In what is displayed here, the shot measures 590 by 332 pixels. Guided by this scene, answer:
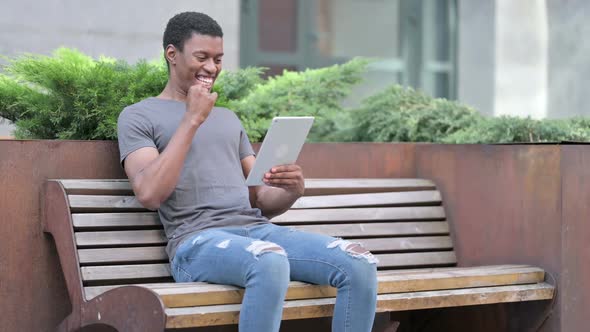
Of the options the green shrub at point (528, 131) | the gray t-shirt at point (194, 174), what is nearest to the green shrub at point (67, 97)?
the gray t-shirt at point (194, 174)

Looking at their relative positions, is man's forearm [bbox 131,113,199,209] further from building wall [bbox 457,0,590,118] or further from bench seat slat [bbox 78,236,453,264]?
building wall [bbox 457,0,590,118]

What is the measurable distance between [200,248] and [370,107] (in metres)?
2.46

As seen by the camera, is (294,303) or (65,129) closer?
(294,303)

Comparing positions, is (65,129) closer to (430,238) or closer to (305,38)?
(430,238)

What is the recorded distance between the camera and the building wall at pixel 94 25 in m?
7.55

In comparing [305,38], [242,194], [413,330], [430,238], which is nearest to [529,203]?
[430,238]

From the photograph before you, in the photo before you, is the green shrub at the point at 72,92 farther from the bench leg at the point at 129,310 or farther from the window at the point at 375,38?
the window at the point at 375,38

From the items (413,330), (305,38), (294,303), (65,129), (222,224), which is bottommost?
(413,330)

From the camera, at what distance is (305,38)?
33.4 feet

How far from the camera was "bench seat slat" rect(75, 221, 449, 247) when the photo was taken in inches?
163

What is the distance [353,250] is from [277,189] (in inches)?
21.2

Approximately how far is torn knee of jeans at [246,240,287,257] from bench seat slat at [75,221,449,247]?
0.60 m

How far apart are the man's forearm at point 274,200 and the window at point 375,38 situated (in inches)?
222

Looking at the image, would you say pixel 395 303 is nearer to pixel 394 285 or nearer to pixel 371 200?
pixel 394 285
